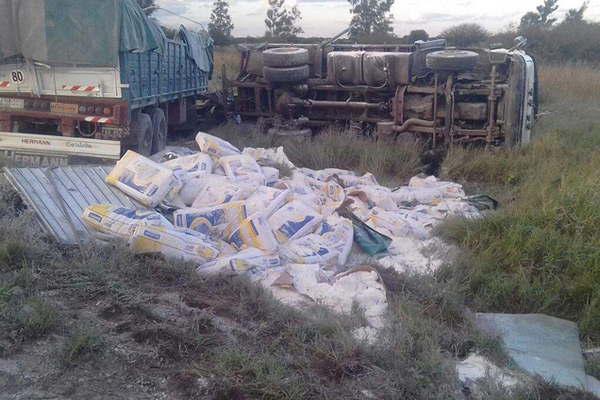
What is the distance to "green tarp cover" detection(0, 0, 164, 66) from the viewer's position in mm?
9203

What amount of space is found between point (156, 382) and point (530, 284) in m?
3.14

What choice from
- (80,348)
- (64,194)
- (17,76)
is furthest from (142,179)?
(17,76)

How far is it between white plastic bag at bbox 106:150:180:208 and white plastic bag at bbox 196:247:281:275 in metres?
1.24

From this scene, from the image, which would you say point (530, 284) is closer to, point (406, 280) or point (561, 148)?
point (406, 280)

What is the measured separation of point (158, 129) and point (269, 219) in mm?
5587

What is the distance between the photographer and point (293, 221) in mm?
6266

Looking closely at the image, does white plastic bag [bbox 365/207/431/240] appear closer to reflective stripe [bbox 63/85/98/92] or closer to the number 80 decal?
reflective stripe [bbox 63/85/98/92]

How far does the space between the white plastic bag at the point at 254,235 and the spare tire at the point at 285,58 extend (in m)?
6.53

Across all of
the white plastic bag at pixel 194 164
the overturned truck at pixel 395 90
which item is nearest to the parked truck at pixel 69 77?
the white plastic bag at pixel 194 164

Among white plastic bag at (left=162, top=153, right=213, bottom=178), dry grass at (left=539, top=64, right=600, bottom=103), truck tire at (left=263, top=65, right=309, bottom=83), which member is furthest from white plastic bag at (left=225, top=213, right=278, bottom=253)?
dry grass at (left=539, top=64, right=600, bottom=103)

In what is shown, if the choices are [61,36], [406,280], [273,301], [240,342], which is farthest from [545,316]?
[61,36]

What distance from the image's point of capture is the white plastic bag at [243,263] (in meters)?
5.18

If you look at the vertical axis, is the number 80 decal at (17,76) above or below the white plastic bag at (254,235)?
above

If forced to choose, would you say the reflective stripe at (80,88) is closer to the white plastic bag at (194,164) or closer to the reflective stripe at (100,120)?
the reflective stripe at (100,120)
